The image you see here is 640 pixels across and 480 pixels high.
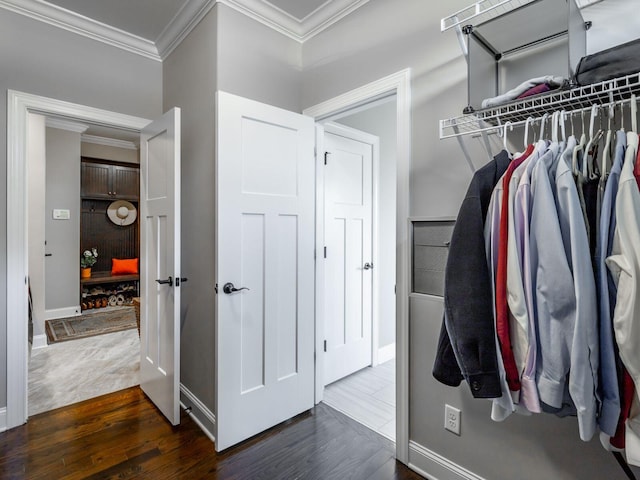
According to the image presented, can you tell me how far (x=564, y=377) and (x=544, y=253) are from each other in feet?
1.17

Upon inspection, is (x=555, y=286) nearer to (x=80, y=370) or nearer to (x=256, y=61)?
(x=256, y=61)

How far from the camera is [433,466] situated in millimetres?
1760

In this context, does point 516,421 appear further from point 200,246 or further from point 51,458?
point 51,458

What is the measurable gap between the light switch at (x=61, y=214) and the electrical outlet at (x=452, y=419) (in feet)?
17.9

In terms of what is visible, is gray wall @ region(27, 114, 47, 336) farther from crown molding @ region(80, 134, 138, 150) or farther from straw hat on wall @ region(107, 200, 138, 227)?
straw hat on wall @ region(107, 200, 138, 227)

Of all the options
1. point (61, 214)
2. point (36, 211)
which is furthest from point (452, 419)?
point (61, 214)

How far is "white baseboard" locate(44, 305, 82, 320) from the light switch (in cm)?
128

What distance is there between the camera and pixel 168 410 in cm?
225

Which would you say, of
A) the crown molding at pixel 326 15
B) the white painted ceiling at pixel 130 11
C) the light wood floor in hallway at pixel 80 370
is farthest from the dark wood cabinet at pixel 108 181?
the crown molding at pixel 326 15

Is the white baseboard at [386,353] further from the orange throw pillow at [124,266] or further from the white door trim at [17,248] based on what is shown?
the orange throw pillow at [124,266]

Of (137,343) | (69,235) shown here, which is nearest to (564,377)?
(137,343)

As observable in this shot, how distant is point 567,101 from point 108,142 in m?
6.43

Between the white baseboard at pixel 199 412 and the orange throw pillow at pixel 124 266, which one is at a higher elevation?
the orange throw pillow at pixel 124 266

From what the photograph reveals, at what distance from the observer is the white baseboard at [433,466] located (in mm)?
1655
